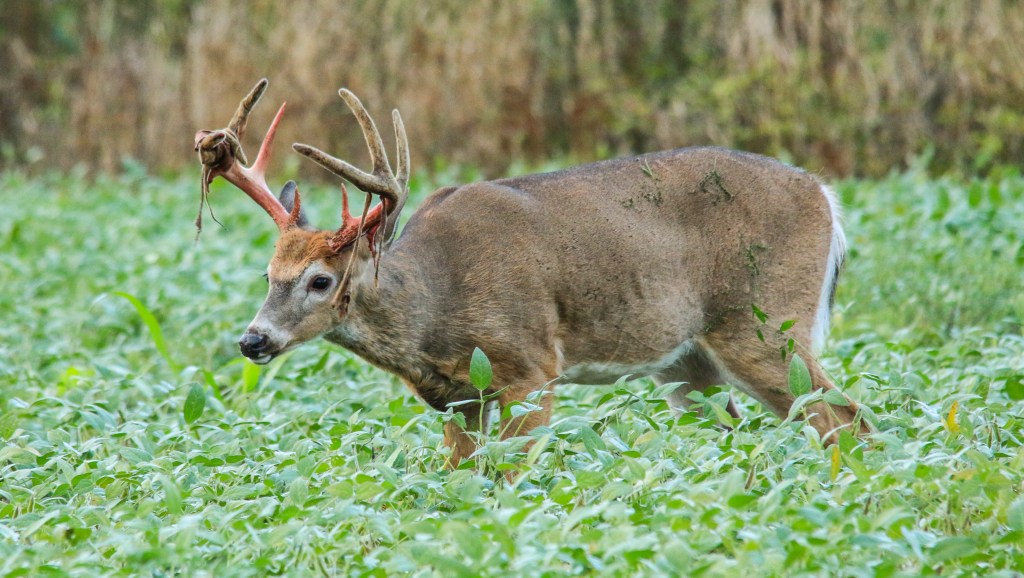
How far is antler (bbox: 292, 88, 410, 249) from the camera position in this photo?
4.31 meters

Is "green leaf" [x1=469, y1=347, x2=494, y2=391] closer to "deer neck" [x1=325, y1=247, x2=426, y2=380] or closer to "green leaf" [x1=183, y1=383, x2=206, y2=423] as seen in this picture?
"deer neck" [x1=325, y1=247, x2=426, y2=380]

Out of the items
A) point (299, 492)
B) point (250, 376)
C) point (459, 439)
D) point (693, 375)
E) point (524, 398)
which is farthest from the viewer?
point (250, 376)

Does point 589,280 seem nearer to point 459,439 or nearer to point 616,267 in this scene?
point 616,267

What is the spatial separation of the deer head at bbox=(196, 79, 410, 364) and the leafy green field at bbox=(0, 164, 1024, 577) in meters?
0.33

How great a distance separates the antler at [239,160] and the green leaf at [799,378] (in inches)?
70.0

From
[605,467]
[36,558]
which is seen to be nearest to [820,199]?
[605,467]

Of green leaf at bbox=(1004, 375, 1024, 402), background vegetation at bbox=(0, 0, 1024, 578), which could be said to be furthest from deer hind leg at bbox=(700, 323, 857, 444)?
green leaf at bbox=(1004, 375, 1024, 402)

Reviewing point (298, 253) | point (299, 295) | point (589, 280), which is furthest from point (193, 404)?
point (589, 280)

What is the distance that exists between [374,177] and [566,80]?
8583 mm

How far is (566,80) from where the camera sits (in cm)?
1288

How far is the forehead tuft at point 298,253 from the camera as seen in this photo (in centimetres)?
464

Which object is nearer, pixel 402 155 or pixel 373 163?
pixel 373 163

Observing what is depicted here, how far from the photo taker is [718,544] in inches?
126

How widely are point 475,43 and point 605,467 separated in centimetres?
946
